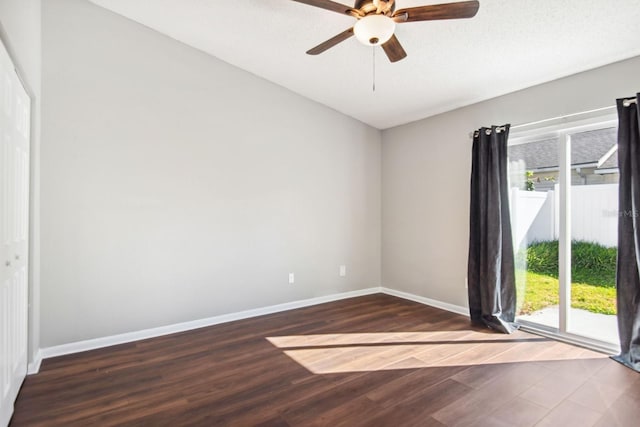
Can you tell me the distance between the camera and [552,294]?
332 centimetres

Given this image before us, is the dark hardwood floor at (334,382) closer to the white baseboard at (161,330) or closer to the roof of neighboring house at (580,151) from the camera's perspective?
the white baseboard at (161,330)

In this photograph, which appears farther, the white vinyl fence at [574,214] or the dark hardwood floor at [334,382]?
the white vinyl fence at [574,214]

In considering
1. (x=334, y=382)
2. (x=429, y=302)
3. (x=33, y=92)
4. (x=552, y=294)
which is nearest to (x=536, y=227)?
(x=552, y=294)

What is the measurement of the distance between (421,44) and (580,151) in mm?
1789

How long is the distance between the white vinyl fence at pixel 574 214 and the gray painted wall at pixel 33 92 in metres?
4.35

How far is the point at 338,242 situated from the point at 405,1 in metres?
3.00

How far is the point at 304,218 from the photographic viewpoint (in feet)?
14.3

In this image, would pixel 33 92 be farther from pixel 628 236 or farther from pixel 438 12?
pixel 628 236

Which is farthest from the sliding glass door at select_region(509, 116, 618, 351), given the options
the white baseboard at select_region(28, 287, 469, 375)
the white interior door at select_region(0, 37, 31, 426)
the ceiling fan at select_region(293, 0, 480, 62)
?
the white interior door at select_region(0, 37, 31, 426)

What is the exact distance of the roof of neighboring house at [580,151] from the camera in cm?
293

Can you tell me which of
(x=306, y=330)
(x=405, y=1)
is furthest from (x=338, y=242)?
(x=405, y=1)

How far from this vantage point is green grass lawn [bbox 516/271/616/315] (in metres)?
2.98

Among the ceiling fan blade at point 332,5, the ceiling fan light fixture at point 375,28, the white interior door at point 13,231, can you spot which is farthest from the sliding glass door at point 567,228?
the white interior door at point 13,231

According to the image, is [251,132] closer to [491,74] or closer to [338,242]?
[338,242]
